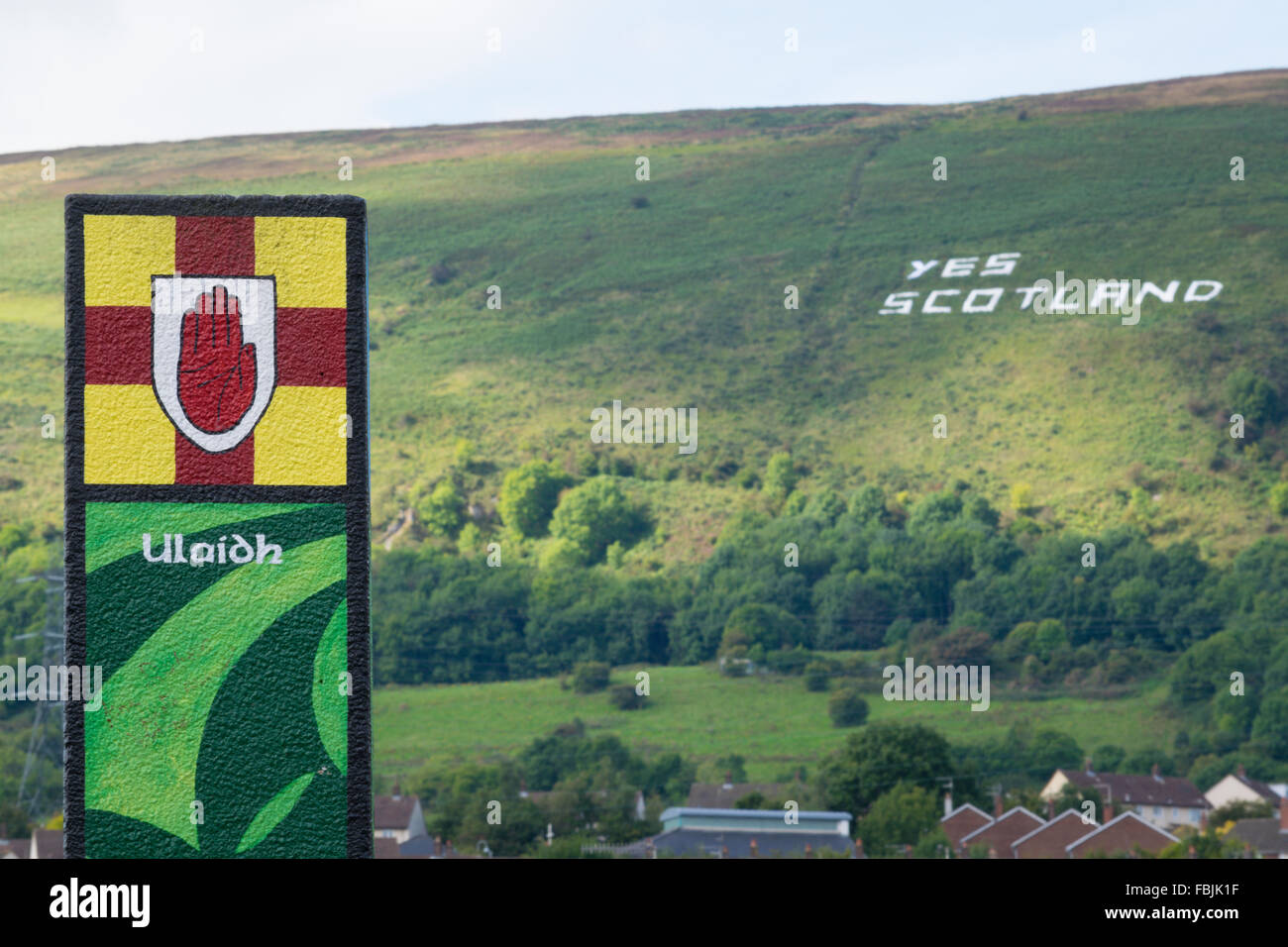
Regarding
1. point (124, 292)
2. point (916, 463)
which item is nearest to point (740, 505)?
point (916, 463)

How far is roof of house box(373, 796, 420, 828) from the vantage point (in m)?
67.8

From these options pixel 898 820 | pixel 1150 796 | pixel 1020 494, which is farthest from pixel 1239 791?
pixel 1020 494

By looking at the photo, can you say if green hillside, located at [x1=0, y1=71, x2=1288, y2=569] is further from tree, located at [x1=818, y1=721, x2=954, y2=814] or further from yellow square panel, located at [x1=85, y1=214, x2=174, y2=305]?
yellow square panel, located at [x1=85, y1=214, x2=174, y2=305]

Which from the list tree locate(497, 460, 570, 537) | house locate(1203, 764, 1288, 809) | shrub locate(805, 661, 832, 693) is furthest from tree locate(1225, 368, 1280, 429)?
tree locate(497, 460, 570, 537)

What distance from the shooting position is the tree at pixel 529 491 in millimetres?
108375

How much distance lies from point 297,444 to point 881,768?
215 feet

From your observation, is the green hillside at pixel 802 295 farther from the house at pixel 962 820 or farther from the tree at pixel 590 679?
the house at pixel 962 820

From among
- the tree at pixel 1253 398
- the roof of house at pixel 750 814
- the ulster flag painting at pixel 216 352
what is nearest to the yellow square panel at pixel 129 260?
the ulster flag painting at pixel 216 352

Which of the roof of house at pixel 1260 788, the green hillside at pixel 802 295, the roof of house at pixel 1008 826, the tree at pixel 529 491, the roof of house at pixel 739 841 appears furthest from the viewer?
the tree at pixel 529 491

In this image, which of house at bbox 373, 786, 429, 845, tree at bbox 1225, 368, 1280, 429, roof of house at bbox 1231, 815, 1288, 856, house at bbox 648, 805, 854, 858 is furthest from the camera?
tree at bbox 1225, 368, 1280, 429

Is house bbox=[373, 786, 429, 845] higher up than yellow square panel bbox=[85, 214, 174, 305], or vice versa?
yellow square panel bbox=[85, 214, 174, 305]

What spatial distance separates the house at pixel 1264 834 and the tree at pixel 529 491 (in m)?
55.3

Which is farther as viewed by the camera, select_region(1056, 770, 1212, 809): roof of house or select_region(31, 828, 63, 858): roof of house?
select_region(1056, 770, 1212, 809): roof of house

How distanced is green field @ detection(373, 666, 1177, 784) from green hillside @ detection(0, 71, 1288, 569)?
756 inches
